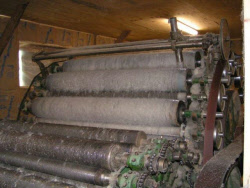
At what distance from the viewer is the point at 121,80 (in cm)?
183

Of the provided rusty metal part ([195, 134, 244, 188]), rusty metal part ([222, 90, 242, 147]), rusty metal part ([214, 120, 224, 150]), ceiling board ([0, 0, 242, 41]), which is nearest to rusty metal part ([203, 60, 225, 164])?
rusty metal part ([214, 120, 224, 150])

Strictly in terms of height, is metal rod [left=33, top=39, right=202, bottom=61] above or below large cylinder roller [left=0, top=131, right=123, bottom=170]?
above

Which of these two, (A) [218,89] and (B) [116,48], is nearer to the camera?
Result: (A) [218,89]

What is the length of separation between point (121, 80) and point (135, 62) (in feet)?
0.74

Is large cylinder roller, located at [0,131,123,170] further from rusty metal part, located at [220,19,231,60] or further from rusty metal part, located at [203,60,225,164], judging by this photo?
rusty metal part, located at [220,19,231,60]

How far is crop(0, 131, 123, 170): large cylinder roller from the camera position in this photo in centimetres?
109

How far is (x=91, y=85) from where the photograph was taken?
198cm

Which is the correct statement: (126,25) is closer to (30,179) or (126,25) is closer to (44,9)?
(44,9)

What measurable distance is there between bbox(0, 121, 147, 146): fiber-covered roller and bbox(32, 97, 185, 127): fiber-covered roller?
30cm

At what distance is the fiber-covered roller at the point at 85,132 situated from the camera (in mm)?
1288

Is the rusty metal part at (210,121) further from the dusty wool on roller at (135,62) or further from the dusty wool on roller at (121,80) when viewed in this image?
the dusty wool on roller at (135,62)
